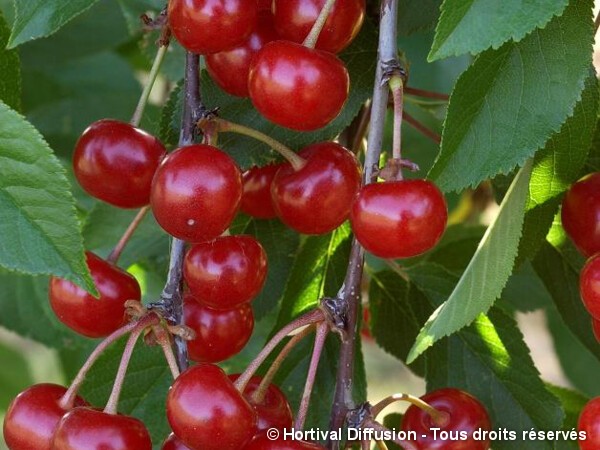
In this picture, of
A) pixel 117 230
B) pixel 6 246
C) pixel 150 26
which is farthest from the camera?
pixel 117 230

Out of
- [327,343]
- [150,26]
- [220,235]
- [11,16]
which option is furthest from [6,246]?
[11,16]

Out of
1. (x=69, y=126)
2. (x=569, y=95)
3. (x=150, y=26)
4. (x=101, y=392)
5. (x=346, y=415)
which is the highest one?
(x=69, y=126)

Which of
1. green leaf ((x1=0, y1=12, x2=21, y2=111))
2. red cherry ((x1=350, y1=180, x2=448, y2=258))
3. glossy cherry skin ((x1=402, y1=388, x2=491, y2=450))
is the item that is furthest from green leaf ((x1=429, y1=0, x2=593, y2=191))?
green leaf ((x1=0, y1=12, x2=21, y2=111))

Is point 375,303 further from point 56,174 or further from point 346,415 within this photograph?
point 56,174

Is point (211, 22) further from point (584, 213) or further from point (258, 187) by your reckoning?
point (584, 213)

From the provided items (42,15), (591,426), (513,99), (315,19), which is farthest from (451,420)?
(42,15)

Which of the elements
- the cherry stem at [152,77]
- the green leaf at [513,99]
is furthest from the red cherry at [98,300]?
the green leaf at [513,99]
